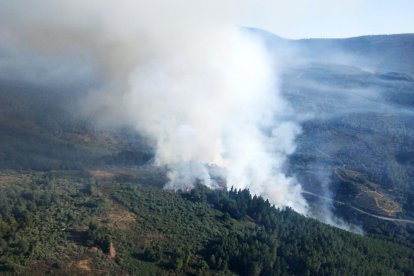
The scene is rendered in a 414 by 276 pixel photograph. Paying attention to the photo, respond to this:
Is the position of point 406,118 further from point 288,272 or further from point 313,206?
point 288,272

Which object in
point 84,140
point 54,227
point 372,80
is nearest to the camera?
point 54,227

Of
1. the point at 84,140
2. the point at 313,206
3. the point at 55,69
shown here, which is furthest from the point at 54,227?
the point at 55,69

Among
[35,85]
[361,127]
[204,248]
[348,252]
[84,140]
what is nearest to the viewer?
[204,248]

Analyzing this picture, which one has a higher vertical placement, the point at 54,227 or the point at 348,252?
the point at 348,252

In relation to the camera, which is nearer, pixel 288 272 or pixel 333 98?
pixel 288 272

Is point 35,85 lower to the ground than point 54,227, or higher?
higher

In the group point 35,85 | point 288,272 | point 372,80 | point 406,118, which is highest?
point 372,80

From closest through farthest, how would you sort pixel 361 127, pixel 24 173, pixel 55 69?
pixel 24 173, pixel 55 69, pixel 361 127

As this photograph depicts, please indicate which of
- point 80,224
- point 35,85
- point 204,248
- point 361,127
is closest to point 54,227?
point 80,224

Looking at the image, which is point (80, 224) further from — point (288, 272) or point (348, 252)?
point (348, 252)

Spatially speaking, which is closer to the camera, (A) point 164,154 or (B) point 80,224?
(B) point 80,224
